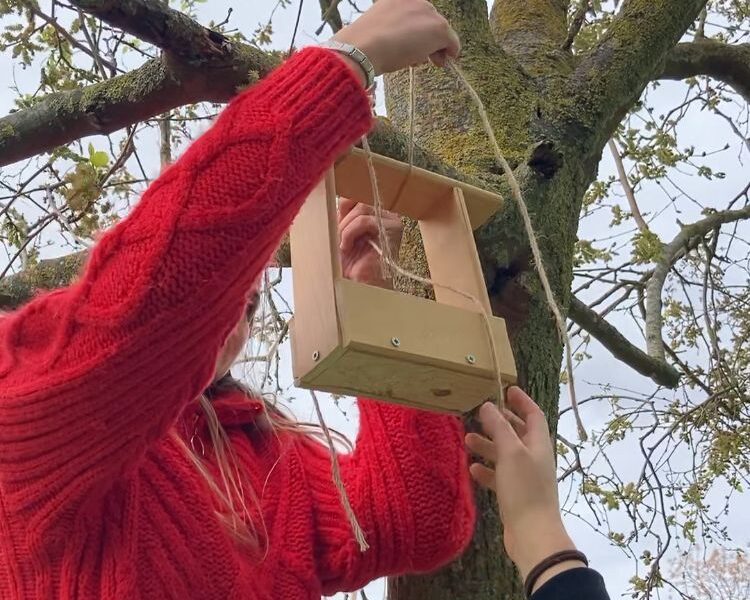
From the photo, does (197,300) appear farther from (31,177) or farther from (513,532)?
(31,177)

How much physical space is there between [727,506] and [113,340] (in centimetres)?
286

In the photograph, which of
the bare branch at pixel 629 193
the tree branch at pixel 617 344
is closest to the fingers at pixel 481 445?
the tree branch at pixel 617 344

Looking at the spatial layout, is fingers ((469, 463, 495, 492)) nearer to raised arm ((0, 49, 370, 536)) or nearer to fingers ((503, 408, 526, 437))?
fingers ((503, 408, 526, 437))

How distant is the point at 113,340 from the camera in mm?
787

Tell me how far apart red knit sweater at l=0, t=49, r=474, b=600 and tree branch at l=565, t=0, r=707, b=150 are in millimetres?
827

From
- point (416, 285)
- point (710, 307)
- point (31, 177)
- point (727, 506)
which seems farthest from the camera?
point (727, 506)

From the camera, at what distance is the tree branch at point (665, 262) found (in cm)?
217

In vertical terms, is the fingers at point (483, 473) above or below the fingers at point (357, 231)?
below

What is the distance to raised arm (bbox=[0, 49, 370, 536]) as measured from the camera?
31.3 inches

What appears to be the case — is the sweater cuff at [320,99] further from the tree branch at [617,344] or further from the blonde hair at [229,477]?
the tree branch at [617,344]

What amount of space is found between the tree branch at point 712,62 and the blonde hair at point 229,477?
1345 millimetres

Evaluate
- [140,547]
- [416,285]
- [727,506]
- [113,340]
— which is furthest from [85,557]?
[727,506]

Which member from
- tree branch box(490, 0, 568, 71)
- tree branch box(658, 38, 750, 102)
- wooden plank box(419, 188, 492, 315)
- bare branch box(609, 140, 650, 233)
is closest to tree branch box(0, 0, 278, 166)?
wooden plank box(419, 188, 492, 315)

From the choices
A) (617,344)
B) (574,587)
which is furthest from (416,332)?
(617,344)
